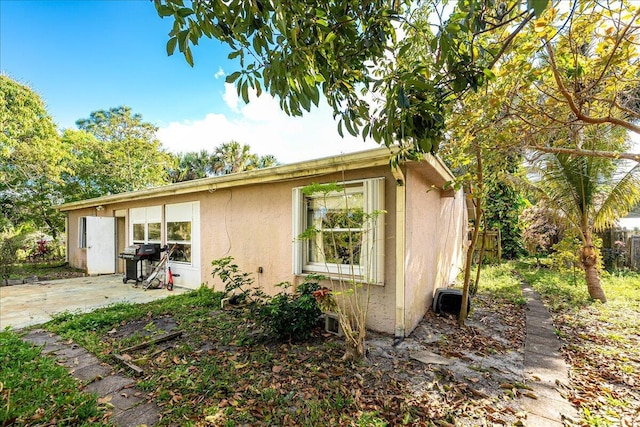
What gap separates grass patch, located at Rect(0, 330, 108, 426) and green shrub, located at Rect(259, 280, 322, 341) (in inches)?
77.5

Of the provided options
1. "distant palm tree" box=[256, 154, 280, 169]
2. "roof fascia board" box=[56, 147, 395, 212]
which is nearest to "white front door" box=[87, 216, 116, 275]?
"roof fascia board" box=[56, 147, 395, 212]

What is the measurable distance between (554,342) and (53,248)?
69.2 ft

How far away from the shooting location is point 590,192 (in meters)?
6.62

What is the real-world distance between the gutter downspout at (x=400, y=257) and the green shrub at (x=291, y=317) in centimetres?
121

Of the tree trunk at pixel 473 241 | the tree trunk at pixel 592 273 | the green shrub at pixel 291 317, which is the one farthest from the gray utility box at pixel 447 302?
the tree trunk at pixel 592 273

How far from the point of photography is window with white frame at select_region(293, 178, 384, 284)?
4.37 meters

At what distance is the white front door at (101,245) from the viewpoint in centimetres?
984

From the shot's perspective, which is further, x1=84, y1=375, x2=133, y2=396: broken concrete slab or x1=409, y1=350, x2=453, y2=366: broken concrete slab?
x1=409, y1=350, x2=453, y2=366: broken concrete slab

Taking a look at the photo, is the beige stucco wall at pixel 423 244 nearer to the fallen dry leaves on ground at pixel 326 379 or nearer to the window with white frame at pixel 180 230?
the fallen dry leaves on ground at pixel 326 379

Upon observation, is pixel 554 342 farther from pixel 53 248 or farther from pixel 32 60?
pixel 53 248

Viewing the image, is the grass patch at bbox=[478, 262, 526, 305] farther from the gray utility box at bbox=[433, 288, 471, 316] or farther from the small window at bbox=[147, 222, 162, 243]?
the small window at bbox=[147, 222, 162, 243]

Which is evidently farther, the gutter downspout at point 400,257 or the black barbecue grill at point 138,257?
the black barbecue grill at point 138,257

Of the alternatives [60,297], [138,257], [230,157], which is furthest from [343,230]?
[230,157]

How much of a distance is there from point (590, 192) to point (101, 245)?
14.5m
